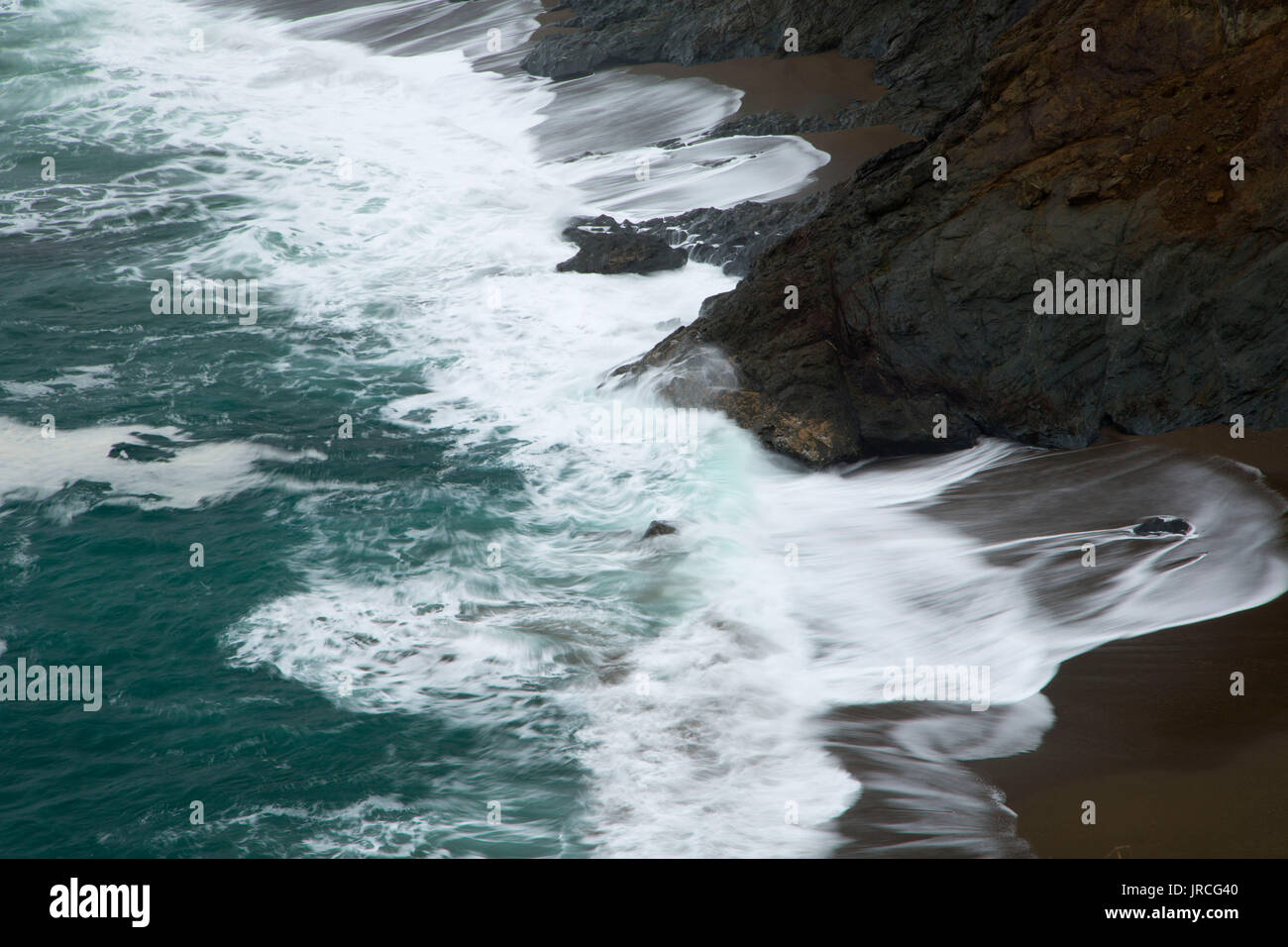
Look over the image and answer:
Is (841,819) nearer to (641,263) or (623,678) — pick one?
(623,678)

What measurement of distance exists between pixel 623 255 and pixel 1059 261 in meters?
6.58

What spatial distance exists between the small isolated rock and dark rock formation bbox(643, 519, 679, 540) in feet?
11.8

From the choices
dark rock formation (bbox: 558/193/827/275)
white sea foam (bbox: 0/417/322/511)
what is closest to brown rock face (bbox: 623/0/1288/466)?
dark rock formation (bbox: 558/193/827/275)

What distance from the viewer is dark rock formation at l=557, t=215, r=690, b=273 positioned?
14367 millimetres

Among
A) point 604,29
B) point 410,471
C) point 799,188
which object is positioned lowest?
point 410,471

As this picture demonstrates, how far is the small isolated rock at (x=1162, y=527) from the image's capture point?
7898mm

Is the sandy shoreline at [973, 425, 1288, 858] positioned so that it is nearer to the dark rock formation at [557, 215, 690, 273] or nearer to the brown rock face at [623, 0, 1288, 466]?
the brown rock face at [623, 0, 1288, 466]

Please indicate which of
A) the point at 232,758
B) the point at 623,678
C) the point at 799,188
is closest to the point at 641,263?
the point at 799,188

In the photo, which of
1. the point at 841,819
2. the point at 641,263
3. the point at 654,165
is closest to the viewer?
the point at 841,819

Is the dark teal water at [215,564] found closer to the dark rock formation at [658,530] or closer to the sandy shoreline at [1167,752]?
the dark rock formation at [658,530]

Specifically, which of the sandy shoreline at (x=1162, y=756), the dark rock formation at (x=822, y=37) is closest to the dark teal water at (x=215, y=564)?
the sandy shoreline at (x=1162, y=756)

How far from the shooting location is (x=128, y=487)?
10.3 m

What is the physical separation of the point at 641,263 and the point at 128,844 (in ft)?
32.1
